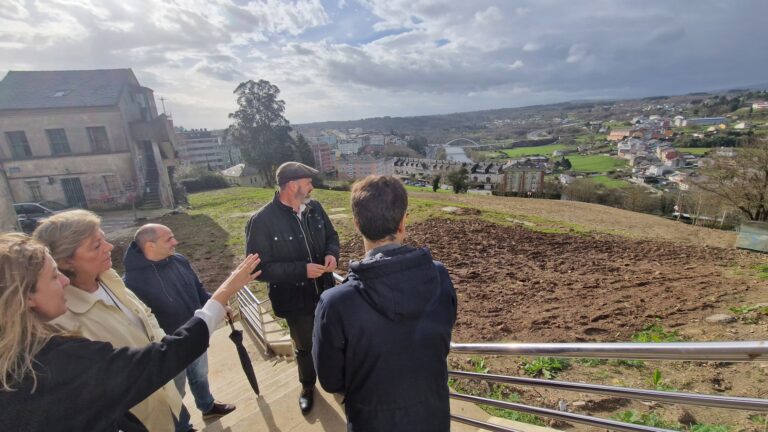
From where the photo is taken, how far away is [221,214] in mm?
15570

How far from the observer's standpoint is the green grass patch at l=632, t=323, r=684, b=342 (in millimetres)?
4155

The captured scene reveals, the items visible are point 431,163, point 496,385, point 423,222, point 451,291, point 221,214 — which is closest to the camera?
point 451,291

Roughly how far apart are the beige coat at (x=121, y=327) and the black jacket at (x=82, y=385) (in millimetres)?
414

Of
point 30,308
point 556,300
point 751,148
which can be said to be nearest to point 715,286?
point 556,300

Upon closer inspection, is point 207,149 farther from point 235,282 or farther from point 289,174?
point 235,282

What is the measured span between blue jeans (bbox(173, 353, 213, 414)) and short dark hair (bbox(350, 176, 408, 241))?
2.52m

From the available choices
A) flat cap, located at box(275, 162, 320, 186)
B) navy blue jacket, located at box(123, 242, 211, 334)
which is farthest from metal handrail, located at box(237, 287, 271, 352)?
flat cap, located at box(275, 162, 320, 186)

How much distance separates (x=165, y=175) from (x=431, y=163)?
67.5 metres

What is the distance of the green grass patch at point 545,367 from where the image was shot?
355cm

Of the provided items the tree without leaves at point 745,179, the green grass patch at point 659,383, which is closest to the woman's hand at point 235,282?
the green grass patch at point 659,383

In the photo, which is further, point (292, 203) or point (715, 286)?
point (715, 286)

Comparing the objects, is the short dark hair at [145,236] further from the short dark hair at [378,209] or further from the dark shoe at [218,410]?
the short dark hair at [378,209]

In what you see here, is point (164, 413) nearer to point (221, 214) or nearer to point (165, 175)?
point (221, 214)

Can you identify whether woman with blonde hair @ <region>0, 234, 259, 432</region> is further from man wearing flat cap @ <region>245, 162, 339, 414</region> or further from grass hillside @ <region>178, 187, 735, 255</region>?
grass hillside @ <region>178, 187, 735, 255</region>
